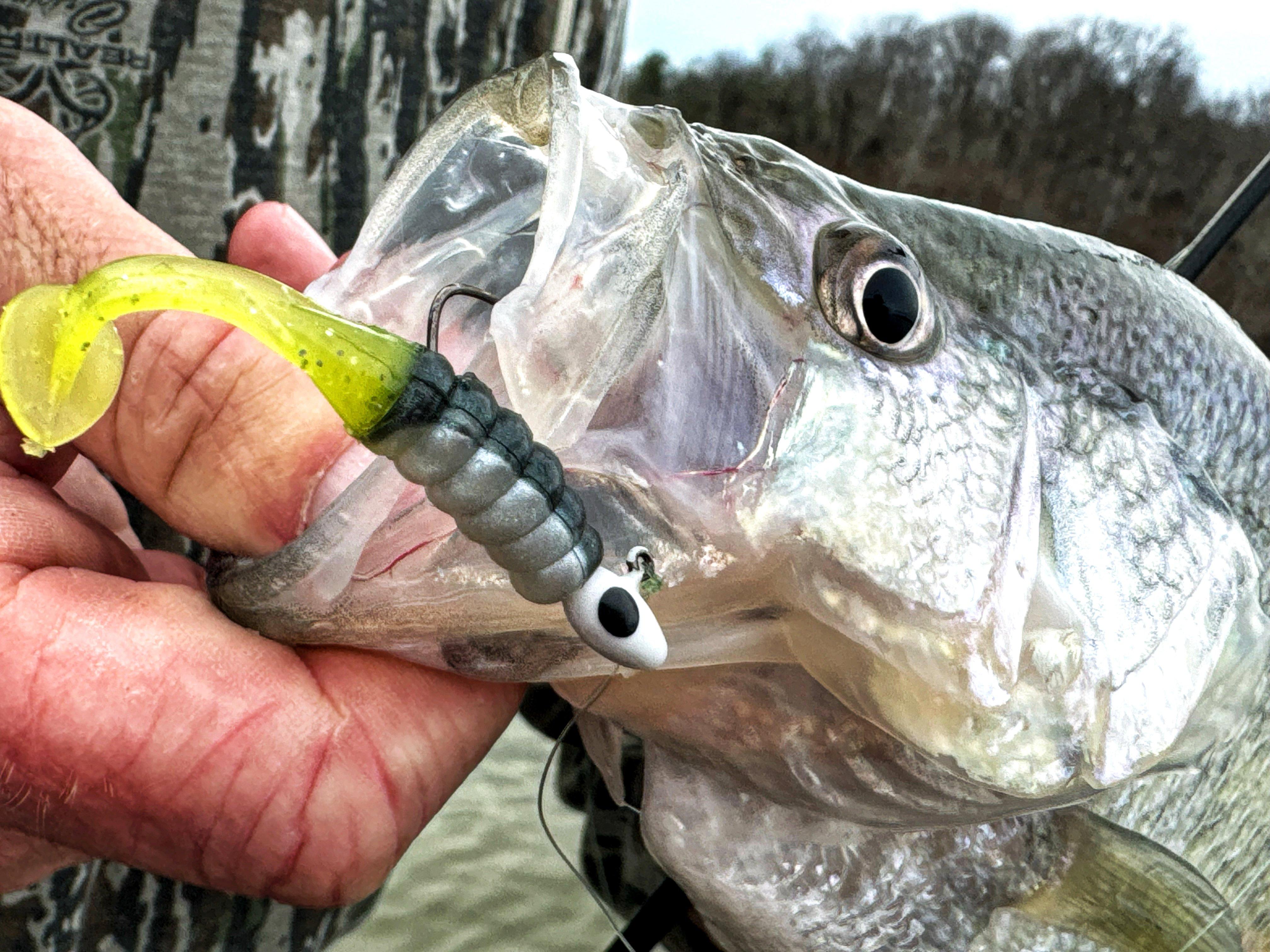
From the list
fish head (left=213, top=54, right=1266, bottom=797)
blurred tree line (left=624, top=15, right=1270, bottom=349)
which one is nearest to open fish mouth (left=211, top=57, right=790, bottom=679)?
fish head (left=213, top=54, right=1266, bottom=797)

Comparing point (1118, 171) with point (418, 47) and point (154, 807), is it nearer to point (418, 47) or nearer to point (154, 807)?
point (418, 47)

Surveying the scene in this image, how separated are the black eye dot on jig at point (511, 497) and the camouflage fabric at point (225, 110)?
19.3 inches

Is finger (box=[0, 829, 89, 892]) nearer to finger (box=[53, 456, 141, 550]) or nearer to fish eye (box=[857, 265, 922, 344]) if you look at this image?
finger (box=[53, 456, 141, 550])

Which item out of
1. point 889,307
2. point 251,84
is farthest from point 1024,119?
point 889,307

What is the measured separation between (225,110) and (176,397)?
410 millimetres

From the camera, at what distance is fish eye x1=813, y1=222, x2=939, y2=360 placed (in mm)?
321

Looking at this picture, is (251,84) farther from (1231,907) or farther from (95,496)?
(1231,907)

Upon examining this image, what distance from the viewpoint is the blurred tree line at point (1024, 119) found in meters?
2.08

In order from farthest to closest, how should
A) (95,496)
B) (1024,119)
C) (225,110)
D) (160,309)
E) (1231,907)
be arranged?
(1024,119)
(225,110)
(95,496)
(1231,907)
(160,309)

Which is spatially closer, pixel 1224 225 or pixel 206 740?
pixel 206 740

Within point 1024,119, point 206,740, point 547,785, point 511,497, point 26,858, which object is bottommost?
point 547,785

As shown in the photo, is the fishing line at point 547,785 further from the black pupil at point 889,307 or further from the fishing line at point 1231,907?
the fishing line at point 1231,907

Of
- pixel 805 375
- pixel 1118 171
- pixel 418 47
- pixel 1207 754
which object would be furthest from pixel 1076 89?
pixel 805 375

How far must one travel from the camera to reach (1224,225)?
688 mm
